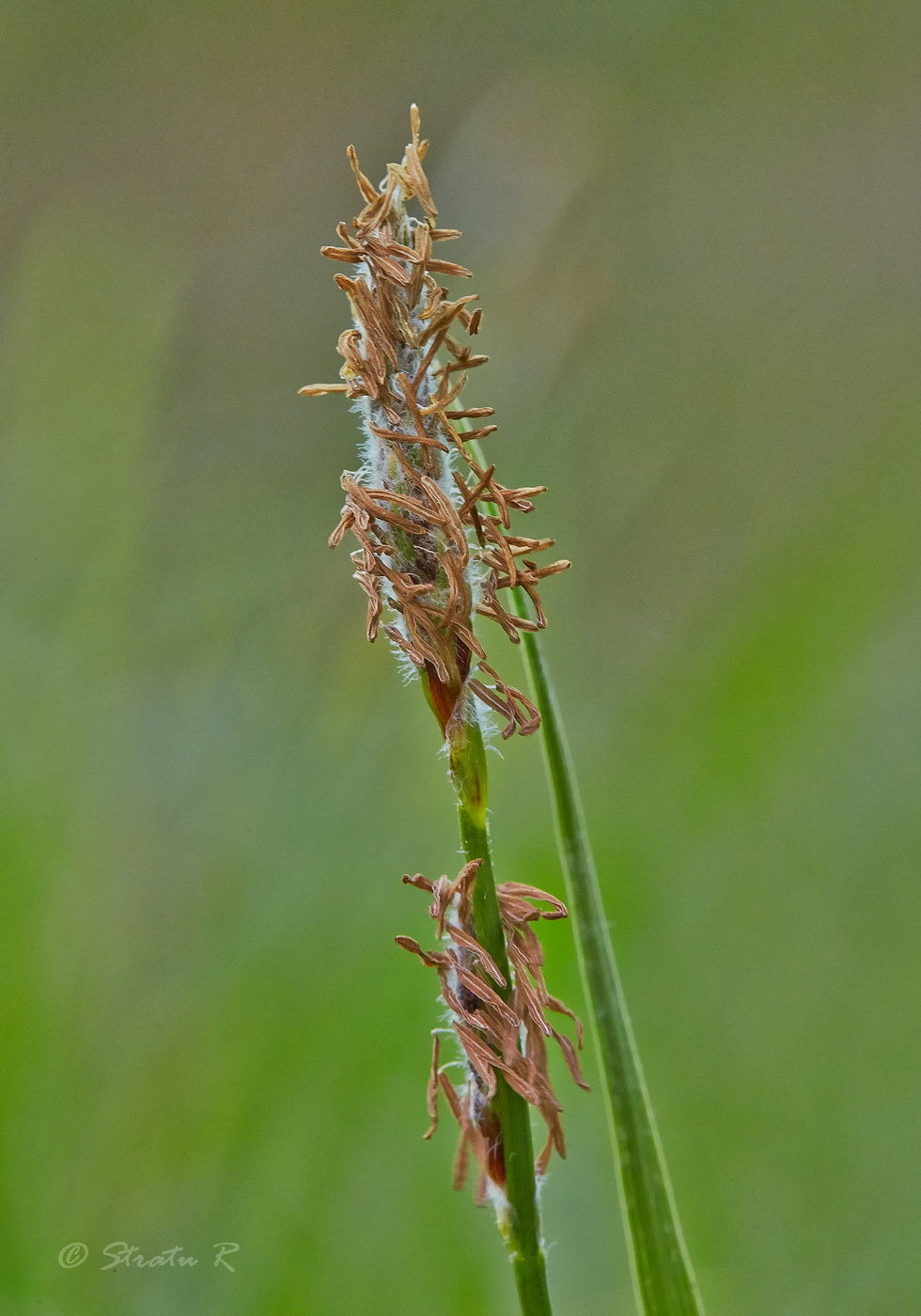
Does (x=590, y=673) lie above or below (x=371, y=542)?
above

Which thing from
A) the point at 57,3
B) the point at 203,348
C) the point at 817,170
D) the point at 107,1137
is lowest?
the point at 107,1137

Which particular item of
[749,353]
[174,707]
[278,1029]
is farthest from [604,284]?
[278,1029]

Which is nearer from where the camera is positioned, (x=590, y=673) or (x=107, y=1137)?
(x=107, y=1137)

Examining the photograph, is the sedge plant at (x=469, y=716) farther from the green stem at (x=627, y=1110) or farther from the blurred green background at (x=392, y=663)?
the blurred green background at (x=392, y=663)

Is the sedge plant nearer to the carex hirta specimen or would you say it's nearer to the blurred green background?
the carex hirta specimen

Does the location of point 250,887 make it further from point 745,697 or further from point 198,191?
point 198,191

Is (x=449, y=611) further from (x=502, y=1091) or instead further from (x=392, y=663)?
(x=392, y=663)

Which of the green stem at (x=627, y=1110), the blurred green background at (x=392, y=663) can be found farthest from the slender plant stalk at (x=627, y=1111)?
the blurred green background at (x=392, y=663)
